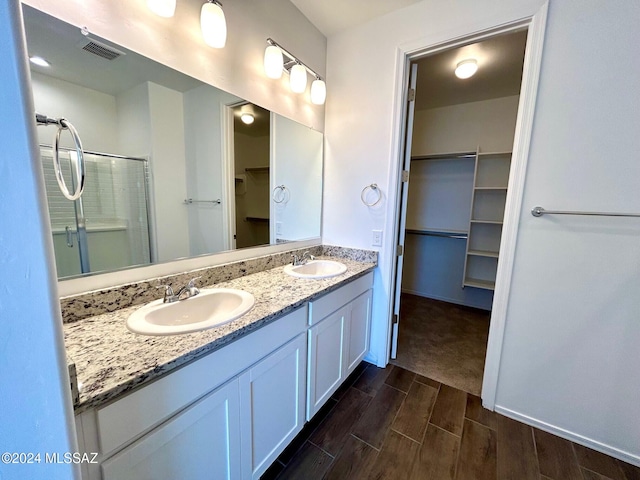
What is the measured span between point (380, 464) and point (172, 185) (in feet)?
5.56

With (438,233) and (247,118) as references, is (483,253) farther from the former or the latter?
(247,118)

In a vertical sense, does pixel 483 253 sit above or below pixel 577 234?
below

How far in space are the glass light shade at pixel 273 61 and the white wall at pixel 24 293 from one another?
4.63 feet

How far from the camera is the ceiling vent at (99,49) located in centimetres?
92

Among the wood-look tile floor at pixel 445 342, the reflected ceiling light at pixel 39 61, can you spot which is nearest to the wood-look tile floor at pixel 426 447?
the wood-look tile floor at pixel 445 342

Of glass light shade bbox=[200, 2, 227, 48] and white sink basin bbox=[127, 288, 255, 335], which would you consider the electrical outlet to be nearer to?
white sink basin bbox=[127, 288, 255, 335]

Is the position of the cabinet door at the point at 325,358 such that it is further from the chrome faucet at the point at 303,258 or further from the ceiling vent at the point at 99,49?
the ceiling vent at the point at 99,49

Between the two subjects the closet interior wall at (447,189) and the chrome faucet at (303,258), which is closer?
the chrome faucet at (303,258)

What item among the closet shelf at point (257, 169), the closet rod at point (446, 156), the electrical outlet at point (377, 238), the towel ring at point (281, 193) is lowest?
the electrical outlet at point (377, 238)

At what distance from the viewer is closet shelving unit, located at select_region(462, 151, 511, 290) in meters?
2.85

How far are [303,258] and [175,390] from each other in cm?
126

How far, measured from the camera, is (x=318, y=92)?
1.88m

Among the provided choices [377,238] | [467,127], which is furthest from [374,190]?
[467,127]

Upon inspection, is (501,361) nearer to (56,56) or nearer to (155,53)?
(155,53)
